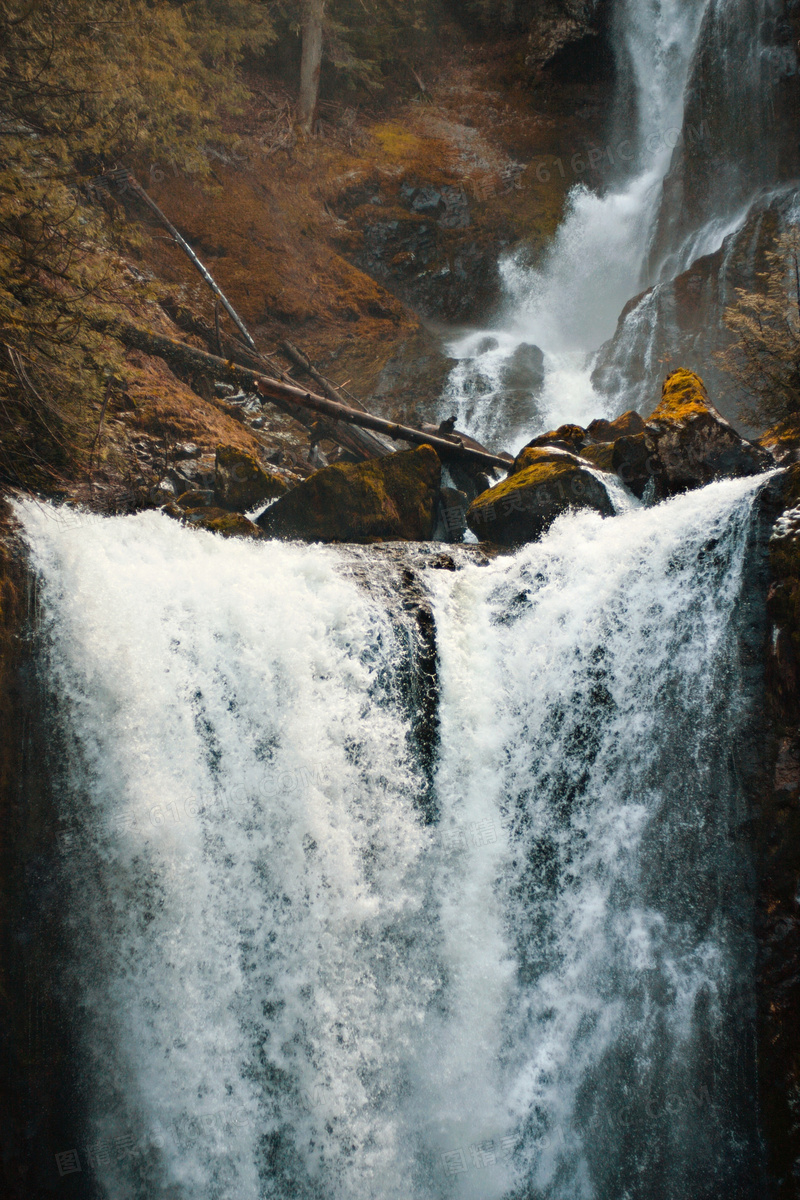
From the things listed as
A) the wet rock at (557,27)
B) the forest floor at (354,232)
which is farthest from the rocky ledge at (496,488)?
the wet rock at (557,27)

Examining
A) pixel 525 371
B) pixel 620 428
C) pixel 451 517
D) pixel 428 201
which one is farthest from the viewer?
pixel 428 201

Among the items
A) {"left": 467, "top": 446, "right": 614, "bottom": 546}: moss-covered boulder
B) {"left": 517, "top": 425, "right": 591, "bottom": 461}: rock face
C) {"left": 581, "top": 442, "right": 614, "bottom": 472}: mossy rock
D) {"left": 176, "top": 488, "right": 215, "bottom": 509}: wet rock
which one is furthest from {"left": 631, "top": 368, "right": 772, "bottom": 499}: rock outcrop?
{"left": 176, "top": 488, "right": 215, "bottom": 509}: wet rock

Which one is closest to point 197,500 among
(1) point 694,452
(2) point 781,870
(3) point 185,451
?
(3) point 185,451

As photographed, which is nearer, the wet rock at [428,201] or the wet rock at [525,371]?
the wet rock at [525,371]

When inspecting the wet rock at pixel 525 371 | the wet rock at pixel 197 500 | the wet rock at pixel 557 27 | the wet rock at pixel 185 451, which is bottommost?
the wet rock at pixel 197 500

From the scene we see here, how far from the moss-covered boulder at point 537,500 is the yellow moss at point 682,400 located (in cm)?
121

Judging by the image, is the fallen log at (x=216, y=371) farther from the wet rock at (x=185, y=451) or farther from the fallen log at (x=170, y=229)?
the fallen log at (x=170, y=229)

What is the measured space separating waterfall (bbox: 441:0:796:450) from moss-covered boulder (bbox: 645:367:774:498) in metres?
6.27

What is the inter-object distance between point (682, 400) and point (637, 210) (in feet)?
48.5

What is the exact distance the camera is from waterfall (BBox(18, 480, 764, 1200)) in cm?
408

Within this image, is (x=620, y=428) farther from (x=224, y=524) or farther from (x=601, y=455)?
(x=224, y=524)

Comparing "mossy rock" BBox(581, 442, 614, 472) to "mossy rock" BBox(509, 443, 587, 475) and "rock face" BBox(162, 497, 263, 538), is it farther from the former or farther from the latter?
"rock face" BBox(162, 497, 263, 538)

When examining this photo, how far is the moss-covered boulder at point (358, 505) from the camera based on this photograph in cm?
754

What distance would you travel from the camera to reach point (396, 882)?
492cm
